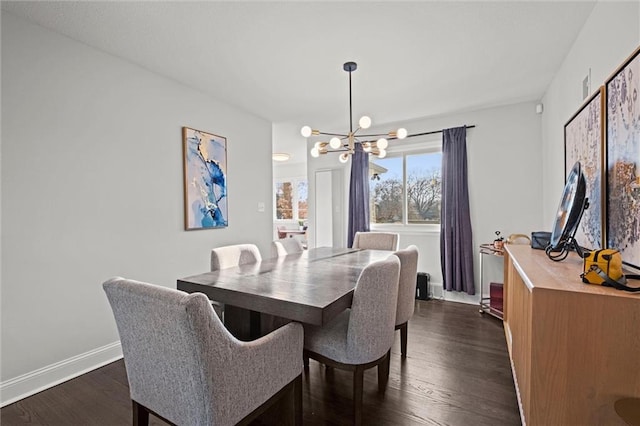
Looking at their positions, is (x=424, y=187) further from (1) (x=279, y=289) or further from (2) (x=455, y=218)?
(1) (x=279, y=289)

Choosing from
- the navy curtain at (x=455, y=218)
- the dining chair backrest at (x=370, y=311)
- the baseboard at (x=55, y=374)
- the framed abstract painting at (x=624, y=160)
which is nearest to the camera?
the framed abstract painting at (x=624, y=160)

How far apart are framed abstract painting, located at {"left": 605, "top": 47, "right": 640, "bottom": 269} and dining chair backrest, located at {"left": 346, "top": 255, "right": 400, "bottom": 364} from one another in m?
1.04

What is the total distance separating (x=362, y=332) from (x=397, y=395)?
2.36 feet

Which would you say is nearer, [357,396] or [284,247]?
[357,396]

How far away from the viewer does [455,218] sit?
3.88 meters

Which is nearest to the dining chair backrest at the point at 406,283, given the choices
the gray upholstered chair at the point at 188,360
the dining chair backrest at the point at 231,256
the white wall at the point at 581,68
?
the gray upholstered chair at the point at 188,360

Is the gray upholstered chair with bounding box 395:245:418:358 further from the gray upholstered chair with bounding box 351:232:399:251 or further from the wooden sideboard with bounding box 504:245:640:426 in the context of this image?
the gray upholstered chair with bounding box 351:232:399:251

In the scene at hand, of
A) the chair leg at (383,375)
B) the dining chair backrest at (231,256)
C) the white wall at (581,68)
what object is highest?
the white wall at (581,68)

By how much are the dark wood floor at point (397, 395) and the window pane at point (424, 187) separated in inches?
80.7

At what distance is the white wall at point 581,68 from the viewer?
151cm

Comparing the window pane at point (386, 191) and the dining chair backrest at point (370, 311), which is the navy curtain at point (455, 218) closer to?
the window pane at point (386, 191)

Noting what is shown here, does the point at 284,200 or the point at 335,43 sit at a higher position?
the point at 335,43

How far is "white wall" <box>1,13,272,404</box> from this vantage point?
1979 millimetres

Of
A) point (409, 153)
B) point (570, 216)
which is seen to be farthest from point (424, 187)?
point (570, 216)
